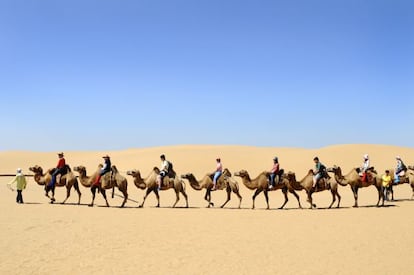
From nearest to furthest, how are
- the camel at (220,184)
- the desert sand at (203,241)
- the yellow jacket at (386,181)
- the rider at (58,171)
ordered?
the desert sand at (203,241), the rider at (58,171), the camel at (220,184), the yellow jacket at (386,181)

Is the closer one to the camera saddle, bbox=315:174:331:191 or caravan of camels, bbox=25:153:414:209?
caravan of camels, bbox=25:153:414:209

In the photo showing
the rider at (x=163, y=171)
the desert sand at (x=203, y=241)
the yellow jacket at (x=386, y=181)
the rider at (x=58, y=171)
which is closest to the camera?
the desert sand at (x=203, y=241)

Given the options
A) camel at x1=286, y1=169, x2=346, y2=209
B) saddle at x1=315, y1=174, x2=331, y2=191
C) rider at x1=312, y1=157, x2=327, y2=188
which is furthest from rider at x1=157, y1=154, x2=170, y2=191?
saddle at x1=315, y1=174, x2=331, y2=191

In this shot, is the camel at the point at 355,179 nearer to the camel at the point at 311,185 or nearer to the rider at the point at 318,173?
the camel at the point at 311,185

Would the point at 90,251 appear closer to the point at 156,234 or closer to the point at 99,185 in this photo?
the point at 156,234

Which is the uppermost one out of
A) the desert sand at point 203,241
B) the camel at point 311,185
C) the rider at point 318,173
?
the rider at point 318,173

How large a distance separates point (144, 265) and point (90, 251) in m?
1.70

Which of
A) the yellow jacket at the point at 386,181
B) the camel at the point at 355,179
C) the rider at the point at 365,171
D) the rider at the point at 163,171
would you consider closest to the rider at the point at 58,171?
the rider at the point at 163,171

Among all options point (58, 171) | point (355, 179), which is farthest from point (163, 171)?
point (355, 179)

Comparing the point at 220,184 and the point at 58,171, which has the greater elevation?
the point at 58,171

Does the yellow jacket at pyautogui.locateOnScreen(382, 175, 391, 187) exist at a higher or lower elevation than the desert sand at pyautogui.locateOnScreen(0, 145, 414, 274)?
higher

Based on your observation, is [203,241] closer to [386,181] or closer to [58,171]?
[58,171]

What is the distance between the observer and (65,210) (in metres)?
16.2

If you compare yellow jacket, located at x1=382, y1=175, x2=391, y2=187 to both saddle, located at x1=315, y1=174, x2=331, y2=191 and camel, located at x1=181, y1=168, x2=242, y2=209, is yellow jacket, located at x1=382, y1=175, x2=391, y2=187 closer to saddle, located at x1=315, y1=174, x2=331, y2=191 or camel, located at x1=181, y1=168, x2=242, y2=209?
saddle, located at x1=315, y1=174, x2=331, y2=191
